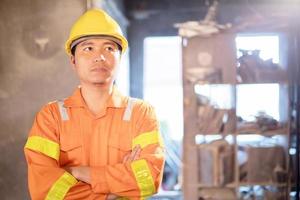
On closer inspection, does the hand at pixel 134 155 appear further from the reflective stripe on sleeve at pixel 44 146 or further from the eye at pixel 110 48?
the eye at pixel 110 48

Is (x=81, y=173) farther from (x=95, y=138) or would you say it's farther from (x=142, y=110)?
(x=142, y=110)

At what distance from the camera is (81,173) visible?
1415 mm

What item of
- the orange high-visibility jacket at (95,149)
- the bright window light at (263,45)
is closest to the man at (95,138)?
the orange high-visibility jacket at (95,149)

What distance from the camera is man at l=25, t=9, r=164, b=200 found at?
1.39 metres

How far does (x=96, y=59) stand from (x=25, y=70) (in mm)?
808

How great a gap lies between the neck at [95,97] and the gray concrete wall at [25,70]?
519mm

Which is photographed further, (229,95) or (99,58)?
(229,95)

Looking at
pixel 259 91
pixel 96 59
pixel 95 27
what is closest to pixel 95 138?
pixel 96 59

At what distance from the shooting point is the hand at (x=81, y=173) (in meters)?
1.40

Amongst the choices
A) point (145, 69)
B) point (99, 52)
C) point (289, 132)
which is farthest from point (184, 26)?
point (99, 52)

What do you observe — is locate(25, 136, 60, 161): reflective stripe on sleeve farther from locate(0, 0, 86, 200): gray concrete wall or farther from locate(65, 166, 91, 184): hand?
locate(0, 0, 86, 200): gray concrete wall

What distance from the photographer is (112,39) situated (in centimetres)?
148

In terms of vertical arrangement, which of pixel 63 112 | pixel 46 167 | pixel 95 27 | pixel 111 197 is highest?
pixel 95 27

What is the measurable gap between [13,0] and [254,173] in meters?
1.87
